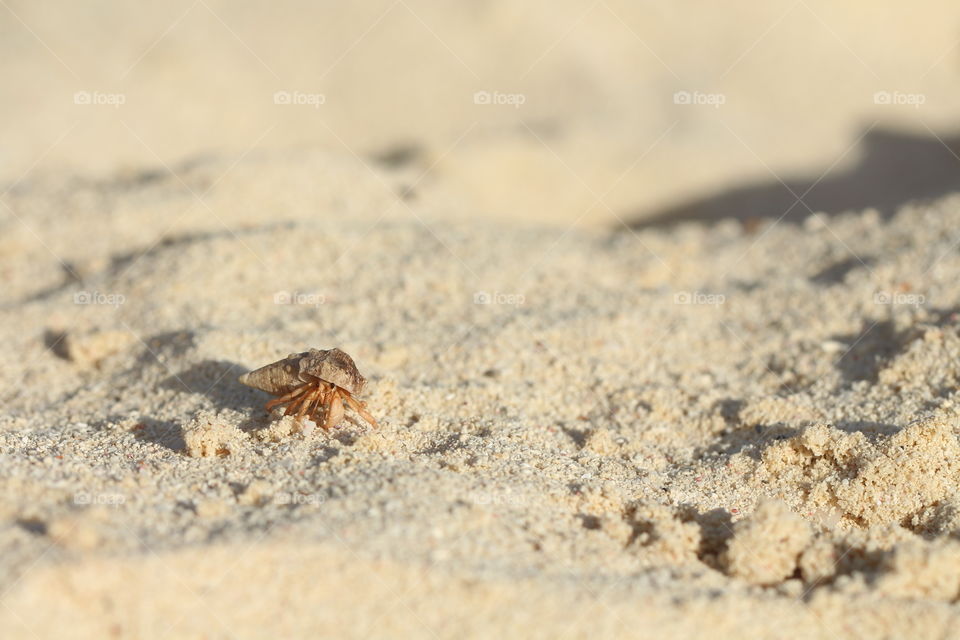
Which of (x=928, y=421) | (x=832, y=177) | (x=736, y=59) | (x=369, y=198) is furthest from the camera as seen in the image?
(x=736, y=59)

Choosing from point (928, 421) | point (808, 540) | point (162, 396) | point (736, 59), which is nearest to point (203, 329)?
point (162, 396)

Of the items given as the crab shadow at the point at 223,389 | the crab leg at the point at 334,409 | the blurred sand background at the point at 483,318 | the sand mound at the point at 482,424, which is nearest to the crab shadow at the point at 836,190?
the blurred sand background at the point at 483,318

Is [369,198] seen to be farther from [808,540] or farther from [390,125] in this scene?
[808,540]

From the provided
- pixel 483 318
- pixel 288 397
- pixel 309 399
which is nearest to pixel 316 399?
pixel 309 399

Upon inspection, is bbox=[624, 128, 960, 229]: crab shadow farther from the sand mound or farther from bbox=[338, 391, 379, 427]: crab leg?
bbox=[338, 391, 379, 427]: crab leg

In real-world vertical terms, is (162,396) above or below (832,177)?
below

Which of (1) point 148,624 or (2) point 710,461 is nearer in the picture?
(1) point 148,624

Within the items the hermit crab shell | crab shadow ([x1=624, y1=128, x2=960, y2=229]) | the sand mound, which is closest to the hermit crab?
the hermit crab shell
